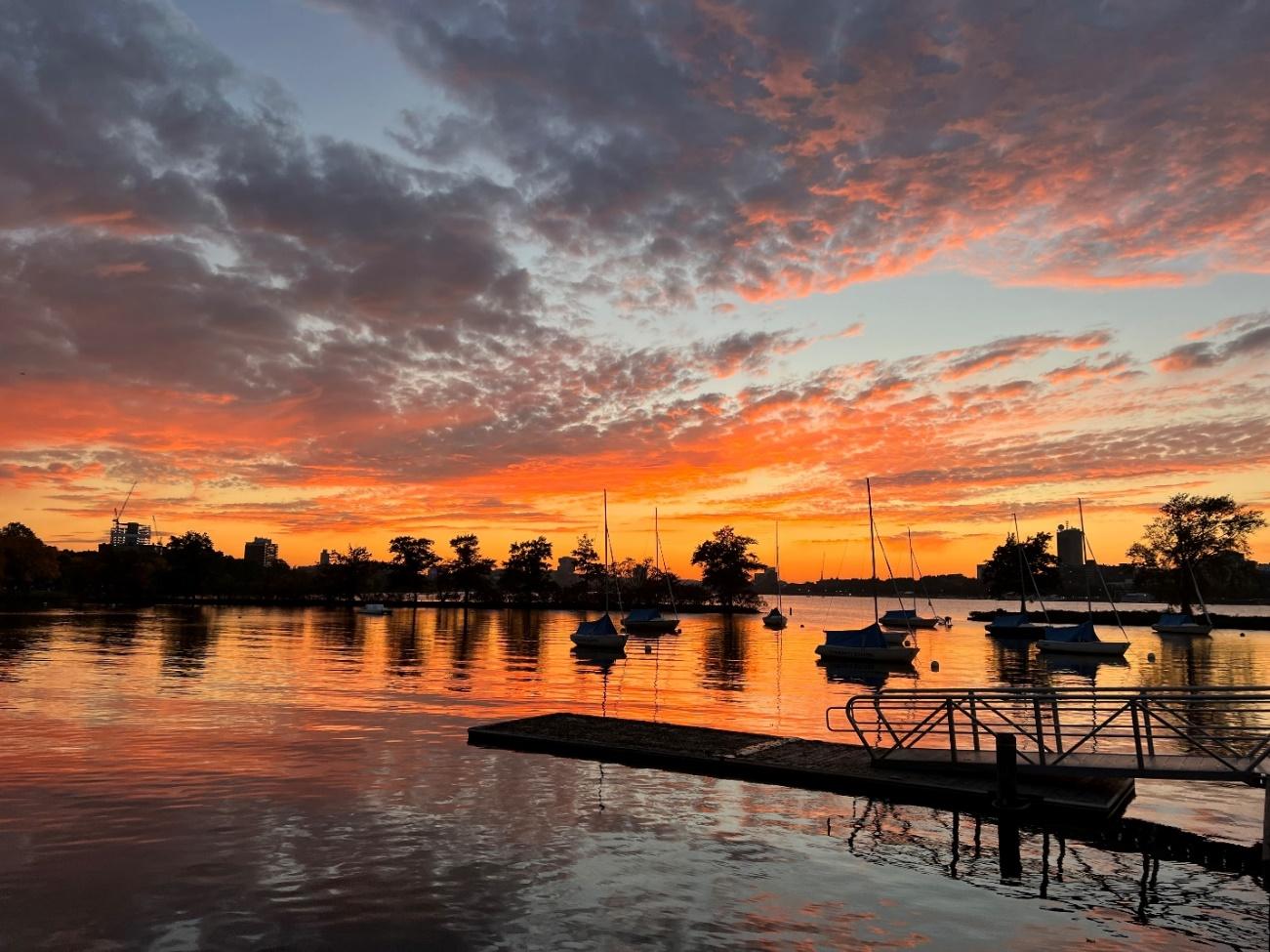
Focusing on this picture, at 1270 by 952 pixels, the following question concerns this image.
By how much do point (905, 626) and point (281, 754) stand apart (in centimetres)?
13718

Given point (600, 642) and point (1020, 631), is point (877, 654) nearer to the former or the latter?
point (600, 642)

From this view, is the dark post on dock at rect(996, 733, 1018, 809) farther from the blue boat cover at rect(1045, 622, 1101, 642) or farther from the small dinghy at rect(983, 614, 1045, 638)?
the small dinghy at rect(983, 614, 1045, 638)

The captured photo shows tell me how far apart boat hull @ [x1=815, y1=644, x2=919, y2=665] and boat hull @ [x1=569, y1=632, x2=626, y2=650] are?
796 inches

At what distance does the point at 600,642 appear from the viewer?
8906 centimetres

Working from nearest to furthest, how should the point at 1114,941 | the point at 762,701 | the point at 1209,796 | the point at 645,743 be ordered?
the point at 1114,941 → the point at 1209,796 → the point at 645,743 → the point at 762,701

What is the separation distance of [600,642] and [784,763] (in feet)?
215

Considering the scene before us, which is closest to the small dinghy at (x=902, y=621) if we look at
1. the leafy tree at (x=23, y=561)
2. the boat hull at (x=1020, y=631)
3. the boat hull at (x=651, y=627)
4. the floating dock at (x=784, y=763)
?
the boat hull at (x=1020, y=631)

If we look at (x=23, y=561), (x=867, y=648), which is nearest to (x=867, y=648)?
(x=867, y=648)

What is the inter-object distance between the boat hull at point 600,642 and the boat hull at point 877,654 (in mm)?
20218

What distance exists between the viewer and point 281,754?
91.0 feet

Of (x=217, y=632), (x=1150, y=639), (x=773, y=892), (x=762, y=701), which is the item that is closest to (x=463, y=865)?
(x=773, y=892)

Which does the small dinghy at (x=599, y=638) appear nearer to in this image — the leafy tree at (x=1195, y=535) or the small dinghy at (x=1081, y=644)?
the small dinghy at (x=1081, y=644)

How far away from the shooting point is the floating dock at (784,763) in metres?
21.1

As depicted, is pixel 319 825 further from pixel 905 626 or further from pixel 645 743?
pixel 905 626
